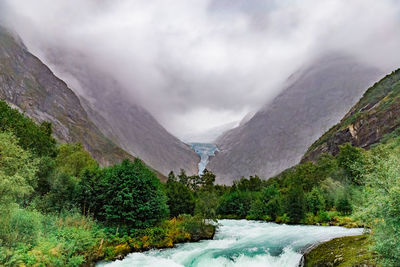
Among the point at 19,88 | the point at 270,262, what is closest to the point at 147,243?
the point at 270,262

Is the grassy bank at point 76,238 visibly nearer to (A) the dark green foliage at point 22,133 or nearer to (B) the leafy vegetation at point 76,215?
(B) the leafy vegetation at point 76,215

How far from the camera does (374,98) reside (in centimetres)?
14888

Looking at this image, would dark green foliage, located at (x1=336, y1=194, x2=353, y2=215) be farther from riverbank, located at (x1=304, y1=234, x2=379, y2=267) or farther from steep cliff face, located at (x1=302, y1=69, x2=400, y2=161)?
steep cliff face, located at (x1=302, y1=69, x2=400, y2=161)

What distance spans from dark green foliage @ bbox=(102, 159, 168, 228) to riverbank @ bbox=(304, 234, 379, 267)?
1973 cm

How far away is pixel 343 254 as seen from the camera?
17.8m

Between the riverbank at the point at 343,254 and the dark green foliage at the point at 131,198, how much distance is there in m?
19.7

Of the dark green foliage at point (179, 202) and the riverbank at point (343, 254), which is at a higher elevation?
the dark green foliage at point (179, 202)

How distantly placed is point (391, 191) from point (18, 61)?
777 feet

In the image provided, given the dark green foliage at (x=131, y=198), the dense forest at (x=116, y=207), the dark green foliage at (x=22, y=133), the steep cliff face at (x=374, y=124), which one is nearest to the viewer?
the dense forest at (x=116, y=207)

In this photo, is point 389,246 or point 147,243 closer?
point 389,246

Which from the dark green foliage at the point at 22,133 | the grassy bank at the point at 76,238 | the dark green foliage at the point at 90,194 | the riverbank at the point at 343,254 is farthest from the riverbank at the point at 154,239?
the dark green foliage at the point at 22,133

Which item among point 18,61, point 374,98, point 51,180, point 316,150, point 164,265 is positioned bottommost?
point 164,265

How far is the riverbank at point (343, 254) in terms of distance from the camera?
15.4 m

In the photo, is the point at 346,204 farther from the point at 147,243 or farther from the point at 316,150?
the point at 316,150
